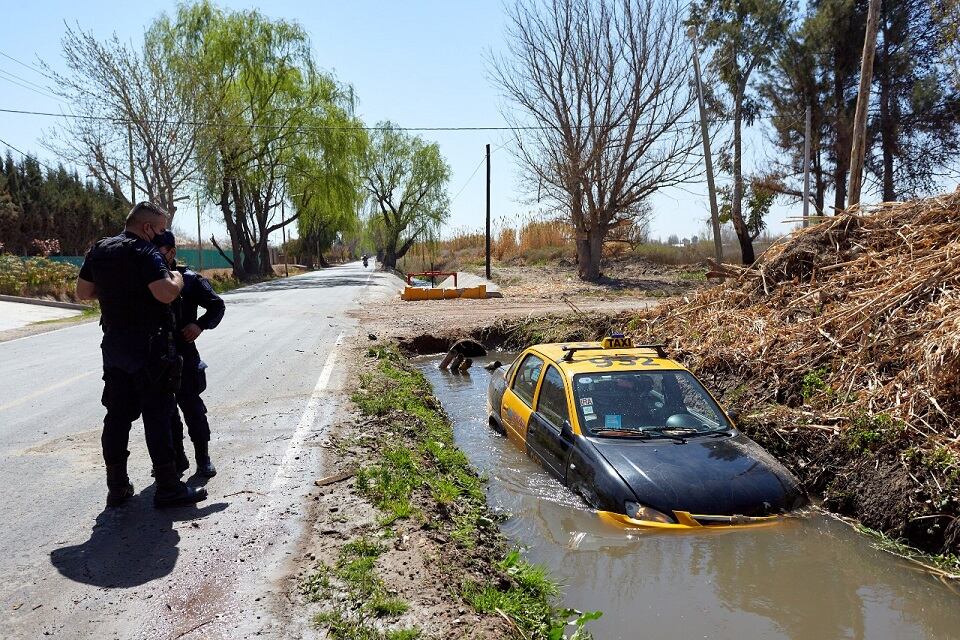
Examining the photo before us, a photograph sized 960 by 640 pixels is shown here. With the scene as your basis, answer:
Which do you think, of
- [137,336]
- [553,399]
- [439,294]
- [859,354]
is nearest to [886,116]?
[439,294]

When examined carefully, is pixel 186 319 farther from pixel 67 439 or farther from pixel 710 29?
pixel 710 29

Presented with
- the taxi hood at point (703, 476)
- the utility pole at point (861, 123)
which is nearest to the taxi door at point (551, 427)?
the taxi hood at point (703, 476)

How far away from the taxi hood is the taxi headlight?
4cm

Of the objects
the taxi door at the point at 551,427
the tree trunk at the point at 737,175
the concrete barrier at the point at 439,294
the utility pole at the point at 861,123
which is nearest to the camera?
the taxi door at the point at 551,427

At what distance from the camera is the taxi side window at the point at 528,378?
294 inches

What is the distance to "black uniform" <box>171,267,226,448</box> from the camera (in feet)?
15.8

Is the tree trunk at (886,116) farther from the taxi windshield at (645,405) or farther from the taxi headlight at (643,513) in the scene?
the taxi headlight at (643,513)

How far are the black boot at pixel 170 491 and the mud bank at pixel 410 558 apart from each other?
81 centimetres

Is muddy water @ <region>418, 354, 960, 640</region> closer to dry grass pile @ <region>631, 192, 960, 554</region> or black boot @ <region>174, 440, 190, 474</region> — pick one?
dry grass pile @ <region>631, 192, 960, 554</region>

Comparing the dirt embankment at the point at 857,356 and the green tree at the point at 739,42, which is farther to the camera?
the green tree at the point at 739,42

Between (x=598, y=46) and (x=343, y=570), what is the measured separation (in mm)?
26970

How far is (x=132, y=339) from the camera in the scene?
4230 mm

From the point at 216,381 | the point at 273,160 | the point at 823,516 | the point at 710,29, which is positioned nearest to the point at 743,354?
the point at 823,516

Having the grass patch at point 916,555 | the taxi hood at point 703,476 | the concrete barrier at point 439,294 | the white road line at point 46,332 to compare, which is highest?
the concrete barrier at point 439,294
